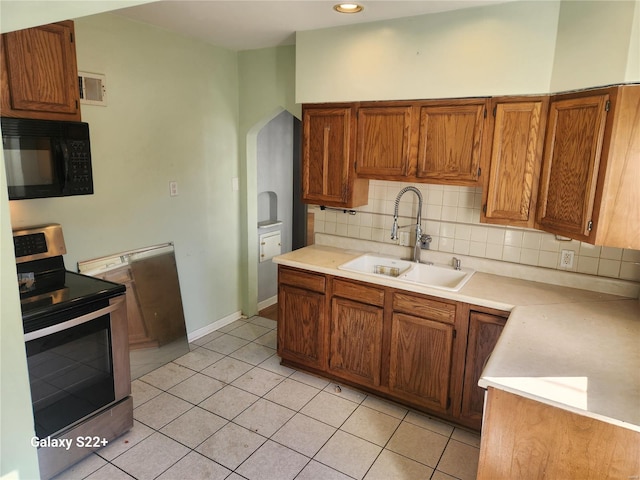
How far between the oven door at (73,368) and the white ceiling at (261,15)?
5.92 ft

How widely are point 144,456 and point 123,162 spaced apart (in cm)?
188

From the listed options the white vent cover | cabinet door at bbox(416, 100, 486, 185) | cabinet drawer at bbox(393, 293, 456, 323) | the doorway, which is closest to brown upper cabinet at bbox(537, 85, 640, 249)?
cabinet door at bbox(416, 100, 486, 185)

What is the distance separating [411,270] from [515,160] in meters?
0.98

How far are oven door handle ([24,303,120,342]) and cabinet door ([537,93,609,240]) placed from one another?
2.42 metres

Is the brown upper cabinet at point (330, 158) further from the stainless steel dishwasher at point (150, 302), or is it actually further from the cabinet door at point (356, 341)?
the stainless steel dishwasher at point (150, 302)

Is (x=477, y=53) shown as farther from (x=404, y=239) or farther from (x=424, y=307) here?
(x=424, y=307)

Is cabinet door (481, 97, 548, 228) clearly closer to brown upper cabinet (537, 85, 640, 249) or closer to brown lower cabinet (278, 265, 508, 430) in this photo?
brown upper cabinet (537, 85, 640, 249)

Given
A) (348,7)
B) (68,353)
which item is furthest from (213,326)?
(348,7)

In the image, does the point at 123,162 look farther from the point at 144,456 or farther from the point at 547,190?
the point at 547,190

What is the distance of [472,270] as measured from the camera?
2.95 metres

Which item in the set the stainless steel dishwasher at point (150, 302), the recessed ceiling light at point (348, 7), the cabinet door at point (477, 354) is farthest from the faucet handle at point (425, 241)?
the stainless steel dishwasher at point (150, 302)

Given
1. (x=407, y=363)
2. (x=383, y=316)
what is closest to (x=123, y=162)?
(x=383, y=316)

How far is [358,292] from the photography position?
2.86 m

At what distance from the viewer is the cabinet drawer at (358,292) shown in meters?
2.79
